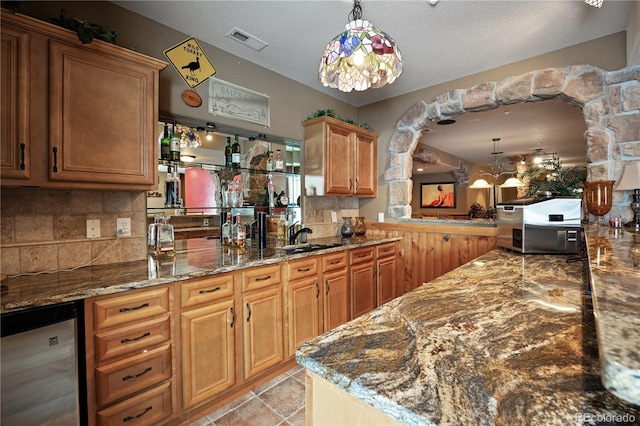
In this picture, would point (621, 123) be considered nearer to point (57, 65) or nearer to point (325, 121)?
point (325, 121)

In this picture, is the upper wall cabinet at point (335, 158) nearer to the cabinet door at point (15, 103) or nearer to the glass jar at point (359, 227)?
the glass jar at point (359, 227)

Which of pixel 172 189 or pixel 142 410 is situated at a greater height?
pixel 172 189

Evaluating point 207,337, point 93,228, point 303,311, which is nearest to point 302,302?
point 303,311

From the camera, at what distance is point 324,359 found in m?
0.76

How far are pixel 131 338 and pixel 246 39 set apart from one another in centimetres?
231

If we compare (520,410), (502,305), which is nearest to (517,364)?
(520,410)

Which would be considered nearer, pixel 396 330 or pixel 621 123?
pixel 396 330

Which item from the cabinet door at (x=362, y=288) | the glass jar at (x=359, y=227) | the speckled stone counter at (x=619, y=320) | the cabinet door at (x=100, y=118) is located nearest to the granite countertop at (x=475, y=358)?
the speckled stone counter at (x=619, y=320)

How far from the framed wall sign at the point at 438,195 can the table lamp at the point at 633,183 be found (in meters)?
7.51

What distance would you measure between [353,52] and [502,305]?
1.36 m

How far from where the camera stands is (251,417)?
1846 mm

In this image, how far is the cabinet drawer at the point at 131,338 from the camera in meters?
1.46

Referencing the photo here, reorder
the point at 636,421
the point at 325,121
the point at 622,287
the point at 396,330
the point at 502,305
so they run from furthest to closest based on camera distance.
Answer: the point at 325,121, the point at 502,305, the point at 396,330, the point at 622,287, the point at 636,421

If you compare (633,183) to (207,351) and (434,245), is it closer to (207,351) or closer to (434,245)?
(434,245)
